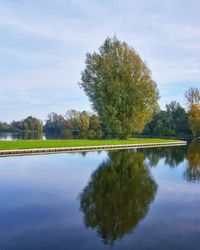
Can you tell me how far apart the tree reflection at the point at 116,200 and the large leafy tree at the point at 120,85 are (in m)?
32.3

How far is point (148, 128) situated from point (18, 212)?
3927 inches

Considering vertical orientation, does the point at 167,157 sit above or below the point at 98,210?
above

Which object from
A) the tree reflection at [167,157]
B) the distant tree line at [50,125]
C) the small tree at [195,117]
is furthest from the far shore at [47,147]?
the distant tree line at [50,125]

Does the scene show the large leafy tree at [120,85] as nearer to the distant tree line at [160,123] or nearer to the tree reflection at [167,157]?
the tree reflection at [167,157]

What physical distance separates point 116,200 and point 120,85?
41542 mm

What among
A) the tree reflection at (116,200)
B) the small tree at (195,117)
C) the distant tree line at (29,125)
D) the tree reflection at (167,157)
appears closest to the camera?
the tree reflection at (116,200)

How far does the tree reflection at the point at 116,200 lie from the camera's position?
441 inches

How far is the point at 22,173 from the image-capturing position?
2264cm

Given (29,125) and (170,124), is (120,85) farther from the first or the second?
(29,125)

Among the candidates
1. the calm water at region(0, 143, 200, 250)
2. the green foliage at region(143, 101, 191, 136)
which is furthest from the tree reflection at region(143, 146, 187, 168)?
the green foliage at region(143, 101, 191, 136)

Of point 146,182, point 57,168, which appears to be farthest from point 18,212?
point 57,168

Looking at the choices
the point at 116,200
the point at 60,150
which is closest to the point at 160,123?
the point at 60,150

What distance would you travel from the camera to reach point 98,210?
13.1 metres

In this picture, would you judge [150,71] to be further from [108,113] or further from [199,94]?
[199,94]
